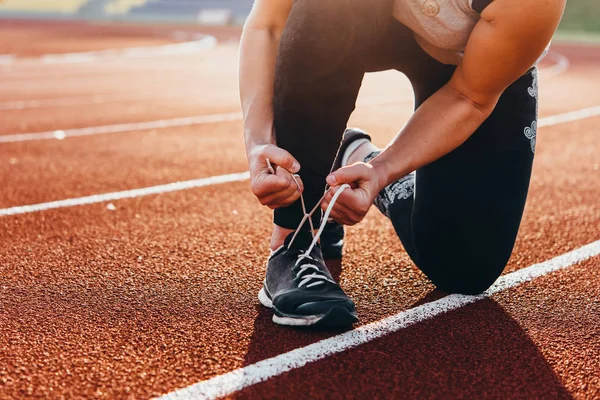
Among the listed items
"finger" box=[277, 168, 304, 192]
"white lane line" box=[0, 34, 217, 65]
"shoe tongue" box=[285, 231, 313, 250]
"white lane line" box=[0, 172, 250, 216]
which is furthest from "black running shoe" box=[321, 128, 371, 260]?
"white lane line" box=[0, 34, 217, 65]

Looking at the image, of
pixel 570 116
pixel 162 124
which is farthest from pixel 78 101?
pixel 570 116

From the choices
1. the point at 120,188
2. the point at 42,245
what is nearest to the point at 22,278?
the point at 42,245

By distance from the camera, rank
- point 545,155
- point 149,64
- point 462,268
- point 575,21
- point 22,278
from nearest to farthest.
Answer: point 462,268 < point 22,278 < point 545,155 < point 149,64 < point 575,21

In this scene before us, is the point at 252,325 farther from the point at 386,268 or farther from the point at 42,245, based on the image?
the point at 42,245

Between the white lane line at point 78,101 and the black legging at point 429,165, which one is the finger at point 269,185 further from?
the white lane line at point 78,101

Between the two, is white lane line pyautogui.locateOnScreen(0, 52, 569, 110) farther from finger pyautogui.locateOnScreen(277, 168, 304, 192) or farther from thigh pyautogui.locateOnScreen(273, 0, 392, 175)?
finger pyautogui.locateOnScreen(277, 168, 304, 192)

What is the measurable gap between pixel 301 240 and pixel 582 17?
30950mm

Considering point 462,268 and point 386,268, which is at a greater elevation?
point 462,268

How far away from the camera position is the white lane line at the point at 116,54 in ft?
47.8

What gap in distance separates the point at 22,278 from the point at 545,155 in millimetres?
3782

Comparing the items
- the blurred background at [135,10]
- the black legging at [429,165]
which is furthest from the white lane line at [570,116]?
the blurred background at [135,10]

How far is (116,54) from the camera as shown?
17.1 m

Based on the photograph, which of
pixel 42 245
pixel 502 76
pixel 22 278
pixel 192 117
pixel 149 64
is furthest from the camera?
pixel 149 64

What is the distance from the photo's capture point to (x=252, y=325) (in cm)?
211
